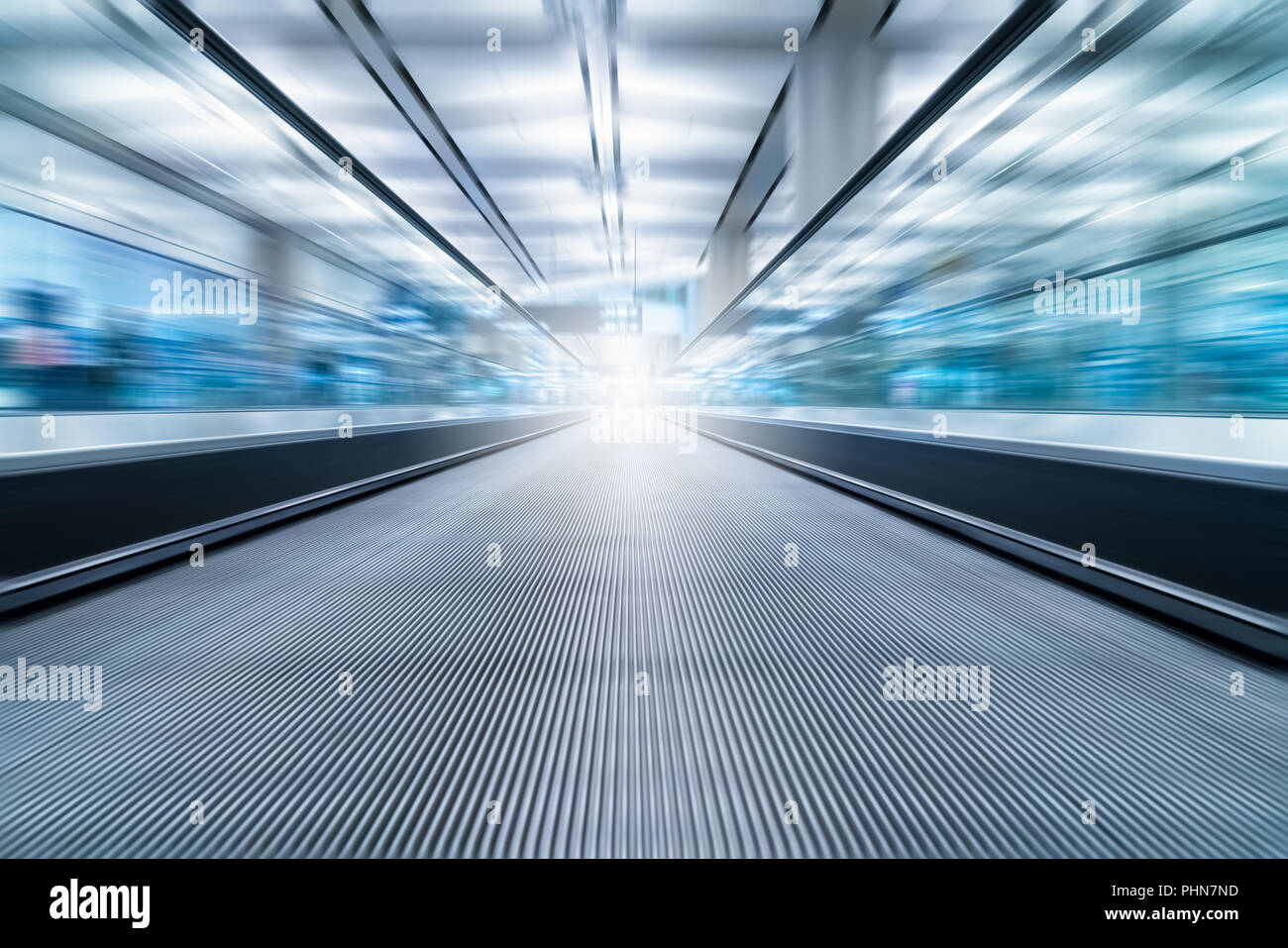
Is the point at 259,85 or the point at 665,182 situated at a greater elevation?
the point at 665,182

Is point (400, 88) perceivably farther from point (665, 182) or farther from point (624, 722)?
point (624, 722)

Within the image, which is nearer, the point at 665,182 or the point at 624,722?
the point at 624,722

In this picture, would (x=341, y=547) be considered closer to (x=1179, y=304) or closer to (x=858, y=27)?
(x=1179, y=304)

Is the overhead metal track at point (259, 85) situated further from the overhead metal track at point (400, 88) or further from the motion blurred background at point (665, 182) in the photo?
the overhead metal track at point (400, 88)

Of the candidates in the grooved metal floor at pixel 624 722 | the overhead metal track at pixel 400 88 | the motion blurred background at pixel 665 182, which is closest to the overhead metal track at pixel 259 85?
the motion blurred background at pixel 665 182

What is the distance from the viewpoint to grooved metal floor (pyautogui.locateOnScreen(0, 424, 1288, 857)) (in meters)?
1.39

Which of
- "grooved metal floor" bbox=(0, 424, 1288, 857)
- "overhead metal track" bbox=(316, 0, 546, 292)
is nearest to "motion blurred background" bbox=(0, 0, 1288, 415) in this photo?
"overhead metal track" bbox=(316, 0, 546, 292)

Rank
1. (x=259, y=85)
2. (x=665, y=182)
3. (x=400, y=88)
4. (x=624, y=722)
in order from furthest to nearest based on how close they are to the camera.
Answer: (x=665, y=182)
(x=400, y=88)
(x=259, y=85)
(x=624, y=722)

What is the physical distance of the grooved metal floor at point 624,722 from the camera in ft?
4.55

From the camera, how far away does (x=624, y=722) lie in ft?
6.06

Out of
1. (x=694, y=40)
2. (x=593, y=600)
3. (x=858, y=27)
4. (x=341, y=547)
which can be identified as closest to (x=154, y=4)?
(x=341, y=547)

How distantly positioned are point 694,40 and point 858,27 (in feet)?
6.18

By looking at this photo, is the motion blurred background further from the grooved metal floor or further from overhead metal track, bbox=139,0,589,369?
the grooved metal floor

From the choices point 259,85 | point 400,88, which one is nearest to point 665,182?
point 400,88
